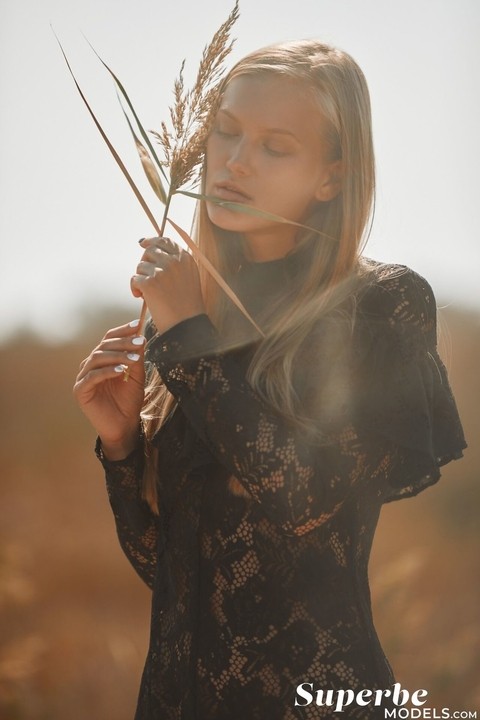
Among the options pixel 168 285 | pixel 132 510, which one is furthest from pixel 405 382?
pixel 132 510

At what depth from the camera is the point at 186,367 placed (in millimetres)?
1634

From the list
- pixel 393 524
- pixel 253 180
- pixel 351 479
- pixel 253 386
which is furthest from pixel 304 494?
pixel 393 524

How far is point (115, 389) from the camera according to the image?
6.34ft

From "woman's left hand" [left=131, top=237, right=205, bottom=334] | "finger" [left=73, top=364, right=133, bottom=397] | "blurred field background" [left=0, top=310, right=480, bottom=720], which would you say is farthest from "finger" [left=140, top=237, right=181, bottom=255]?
"blurred field background" [left=0, top=310, right=480, bottom=720]

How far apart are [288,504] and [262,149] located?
0.78 metres

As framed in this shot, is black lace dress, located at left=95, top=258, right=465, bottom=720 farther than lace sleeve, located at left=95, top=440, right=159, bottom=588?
No

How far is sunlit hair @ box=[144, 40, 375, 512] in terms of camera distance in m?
1.80

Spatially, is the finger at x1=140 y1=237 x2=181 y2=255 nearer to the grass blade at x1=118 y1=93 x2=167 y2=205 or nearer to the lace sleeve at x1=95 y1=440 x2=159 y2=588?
the grass blade at x1=118 y1=93 x2=167 y2=205

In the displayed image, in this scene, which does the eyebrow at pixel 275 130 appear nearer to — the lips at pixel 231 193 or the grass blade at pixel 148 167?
Result: the lips at pixel 231 193

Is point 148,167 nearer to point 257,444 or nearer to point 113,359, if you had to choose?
point 113,359

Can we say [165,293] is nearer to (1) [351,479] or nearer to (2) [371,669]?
(1) [351,479]

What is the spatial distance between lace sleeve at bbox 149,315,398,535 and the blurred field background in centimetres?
242

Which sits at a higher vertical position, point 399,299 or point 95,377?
point 399,299

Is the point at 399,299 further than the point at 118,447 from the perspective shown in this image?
No
